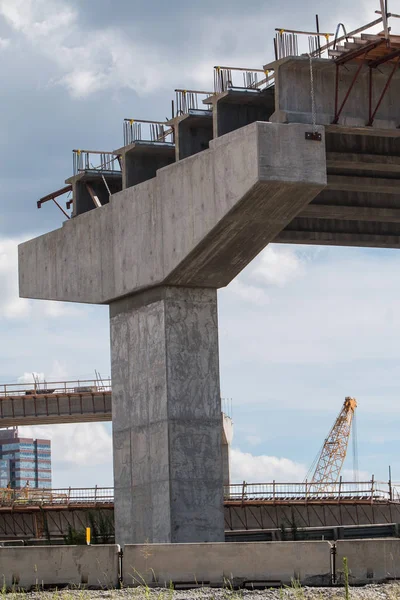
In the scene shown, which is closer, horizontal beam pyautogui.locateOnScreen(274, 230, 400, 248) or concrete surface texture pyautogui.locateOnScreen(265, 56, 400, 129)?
concrete surface texture pyautogui.locateOnScreen(265, 56, 400, 129)

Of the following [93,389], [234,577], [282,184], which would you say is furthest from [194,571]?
[93,389]

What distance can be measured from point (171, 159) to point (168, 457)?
29.1 feet

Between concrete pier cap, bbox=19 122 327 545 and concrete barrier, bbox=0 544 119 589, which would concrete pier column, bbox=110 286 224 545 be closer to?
concrete pier cap, bbox=19 122 327 545

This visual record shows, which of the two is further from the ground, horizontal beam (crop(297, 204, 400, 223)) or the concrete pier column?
horizontal beam (crop(297, 204, 400, 223))

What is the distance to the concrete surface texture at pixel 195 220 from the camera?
25.1 metres

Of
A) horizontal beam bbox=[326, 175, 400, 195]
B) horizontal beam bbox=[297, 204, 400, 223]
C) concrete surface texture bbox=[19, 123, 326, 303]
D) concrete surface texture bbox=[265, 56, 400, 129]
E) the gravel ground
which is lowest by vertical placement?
the gravel ground

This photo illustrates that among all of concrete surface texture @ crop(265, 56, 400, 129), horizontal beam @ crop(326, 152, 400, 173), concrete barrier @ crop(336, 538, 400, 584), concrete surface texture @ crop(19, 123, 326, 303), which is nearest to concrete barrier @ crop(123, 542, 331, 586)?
concrete barrier @ crop(336, 538, 400, 584)

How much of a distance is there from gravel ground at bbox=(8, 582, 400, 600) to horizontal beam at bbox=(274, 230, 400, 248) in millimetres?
17327

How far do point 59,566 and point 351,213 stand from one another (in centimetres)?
1674

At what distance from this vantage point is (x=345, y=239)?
34.3m

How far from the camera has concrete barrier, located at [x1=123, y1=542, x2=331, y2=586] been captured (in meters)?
17.4

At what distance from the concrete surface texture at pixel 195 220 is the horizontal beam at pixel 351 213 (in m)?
4.67

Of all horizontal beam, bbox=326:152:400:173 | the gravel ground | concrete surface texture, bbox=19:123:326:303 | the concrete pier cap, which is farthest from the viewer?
horizontal beam, bbox=326:152:400:173

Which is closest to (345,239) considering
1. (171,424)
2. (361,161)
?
(361,161)
